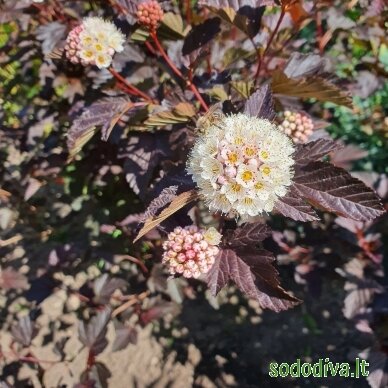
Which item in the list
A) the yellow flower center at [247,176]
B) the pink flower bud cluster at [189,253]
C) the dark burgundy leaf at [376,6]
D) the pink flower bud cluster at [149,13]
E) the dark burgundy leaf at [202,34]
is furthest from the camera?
the dark burgundy leaf at [376,6]

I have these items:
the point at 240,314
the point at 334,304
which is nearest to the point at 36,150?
the point at 240,314

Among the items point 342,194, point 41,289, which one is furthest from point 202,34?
point 41,289

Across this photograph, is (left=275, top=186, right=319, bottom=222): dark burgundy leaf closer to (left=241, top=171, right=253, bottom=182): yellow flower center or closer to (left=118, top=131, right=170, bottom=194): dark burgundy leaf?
(left=241, top=171, right=253, bottom=182): yellow flower center

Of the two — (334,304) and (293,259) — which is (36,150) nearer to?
(293,259)

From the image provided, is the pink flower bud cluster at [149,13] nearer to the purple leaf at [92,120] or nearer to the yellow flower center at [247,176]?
the purple leaf at [92,120]

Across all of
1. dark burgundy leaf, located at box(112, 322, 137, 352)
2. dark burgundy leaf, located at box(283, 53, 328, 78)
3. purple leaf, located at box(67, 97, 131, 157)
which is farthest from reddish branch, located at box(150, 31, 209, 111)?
dark burgundy leaf, located at box(112, 322, 137, 352)

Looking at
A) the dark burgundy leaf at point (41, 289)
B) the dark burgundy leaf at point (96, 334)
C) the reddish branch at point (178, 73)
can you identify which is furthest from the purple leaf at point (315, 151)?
the dark burgundy leaf at point (41, 289)
